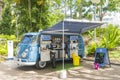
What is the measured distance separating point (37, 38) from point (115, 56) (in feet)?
19.5

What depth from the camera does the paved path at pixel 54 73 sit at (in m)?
9.80

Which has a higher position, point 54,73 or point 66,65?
point 66,65

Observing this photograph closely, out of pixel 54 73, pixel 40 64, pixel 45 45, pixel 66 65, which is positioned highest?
pixel 45 45

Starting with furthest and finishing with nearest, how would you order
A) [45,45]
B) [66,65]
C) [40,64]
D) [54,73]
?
[66,65] → [45,45] → [40,64] → [54,73]

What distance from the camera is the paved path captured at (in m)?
9.80

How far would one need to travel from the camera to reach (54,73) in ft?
35.1

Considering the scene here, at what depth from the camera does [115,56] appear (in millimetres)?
15156

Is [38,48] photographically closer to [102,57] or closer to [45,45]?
[45,45]

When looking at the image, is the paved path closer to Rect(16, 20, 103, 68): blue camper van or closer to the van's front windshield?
Rect(16, 20, 103, 68): blue camper van

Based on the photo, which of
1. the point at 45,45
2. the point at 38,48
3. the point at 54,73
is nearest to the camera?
the point at 54,73

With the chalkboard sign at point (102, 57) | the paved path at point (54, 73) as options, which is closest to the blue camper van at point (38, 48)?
the paved path at point (54, 73)

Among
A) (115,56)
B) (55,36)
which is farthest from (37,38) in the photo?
(115,56)

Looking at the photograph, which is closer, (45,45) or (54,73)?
(54,73)

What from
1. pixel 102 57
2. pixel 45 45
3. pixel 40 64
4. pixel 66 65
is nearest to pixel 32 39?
pixel 45 45
